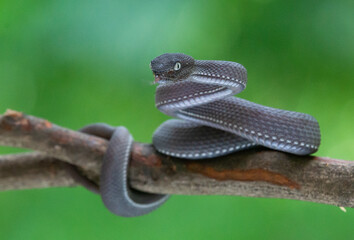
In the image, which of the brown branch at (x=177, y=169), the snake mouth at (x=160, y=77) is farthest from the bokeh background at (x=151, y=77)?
the brown branch at (x=177, y=169)

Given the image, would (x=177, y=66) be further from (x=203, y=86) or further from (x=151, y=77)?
(x=203, y=86)

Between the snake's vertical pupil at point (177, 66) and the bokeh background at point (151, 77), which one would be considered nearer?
the snake's vertical pupil at point (177, 66)

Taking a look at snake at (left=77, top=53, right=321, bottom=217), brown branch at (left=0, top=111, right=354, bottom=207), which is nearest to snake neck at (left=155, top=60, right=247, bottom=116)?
snake at (left=77, top=53, right=321, bottom=217)

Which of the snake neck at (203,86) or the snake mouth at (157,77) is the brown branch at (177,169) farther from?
the snake mouth at (157,77)

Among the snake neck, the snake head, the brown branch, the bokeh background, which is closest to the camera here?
the snake head

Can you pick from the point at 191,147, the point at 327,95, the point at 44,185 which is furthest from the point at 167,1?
the point at 44,185

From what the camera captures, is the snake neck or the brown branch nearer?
the snake neck

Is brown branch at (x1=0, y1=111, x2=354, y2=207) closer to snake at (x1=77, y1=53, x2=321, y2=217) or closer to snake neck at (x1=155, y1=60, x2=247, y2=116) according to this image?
snake at (x1=77, y1=53, x2=321, y2=217)
